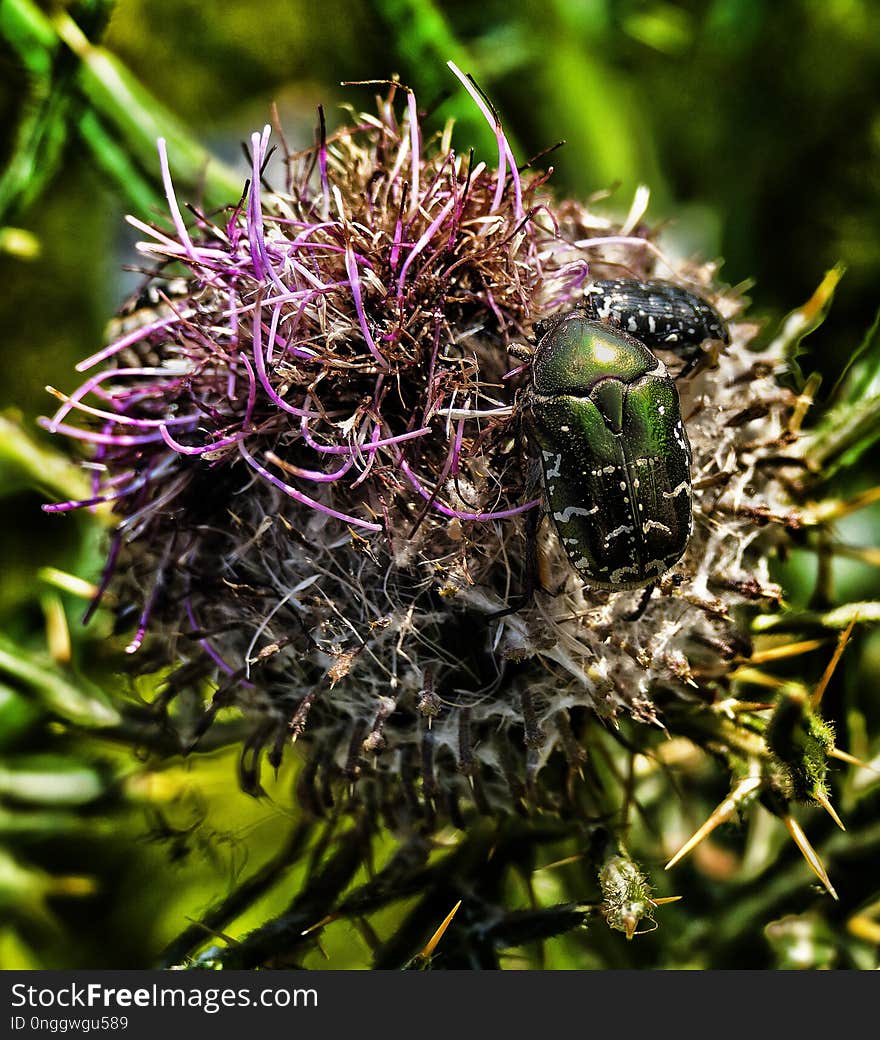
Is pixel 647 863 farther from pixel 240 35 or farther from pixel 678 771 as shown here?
pixel 240 35

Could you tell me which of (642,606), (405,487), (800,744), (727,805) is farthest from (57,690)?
(800,744)

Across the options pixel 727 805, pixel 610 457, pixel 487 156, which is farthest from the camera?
pixel 487 156

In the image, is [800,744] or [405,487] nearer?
[800,744]

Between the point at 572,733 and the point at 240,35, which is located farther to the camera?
the point at 240,35

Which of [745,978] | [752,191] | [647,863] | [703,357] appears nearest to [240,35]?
[752,191]

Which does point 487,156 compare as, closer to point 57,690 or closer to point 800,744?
point 800,744

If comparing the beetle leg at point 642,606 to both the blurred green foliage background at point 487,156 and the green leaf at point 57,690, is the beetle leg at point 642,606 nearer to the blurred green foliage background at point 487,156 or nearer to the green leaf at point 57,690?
the blurred green foliage background at point 487,156

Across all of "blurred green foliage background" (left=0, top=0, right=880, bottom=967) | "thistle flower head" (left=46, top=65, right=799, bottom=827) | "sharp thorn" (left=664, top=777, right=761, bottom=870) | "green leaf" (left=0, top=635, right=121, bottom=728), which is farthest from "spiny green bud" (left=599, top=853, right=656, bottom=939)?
"green leaf" (left=0, top=635, right=121, bottom=728)

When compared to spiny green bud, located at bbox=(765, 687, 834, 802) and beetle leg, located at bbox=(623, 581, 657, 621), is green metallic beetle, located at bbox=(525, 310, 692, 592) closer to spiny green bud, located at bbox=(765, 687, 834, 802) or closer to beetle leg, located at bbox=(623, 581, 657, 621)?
beetle leg, located at bbox=(623, 581, 657, 621)
